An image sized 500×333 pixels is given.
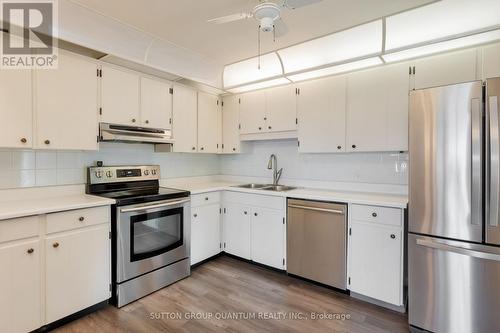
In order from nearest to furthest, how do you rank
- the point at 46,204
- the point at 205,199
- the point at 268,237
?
the point at 46,204
the point at 268,237
the point at 205,199

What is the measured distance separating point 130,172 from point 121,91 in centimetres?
93

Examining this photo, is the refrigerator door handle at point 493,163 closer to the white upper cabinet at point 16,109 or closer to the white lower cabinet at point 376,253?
the white lower cabinet at point 376,253

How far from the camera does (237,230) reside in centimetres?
340

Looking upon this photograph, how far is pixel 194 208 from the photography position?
123 inches

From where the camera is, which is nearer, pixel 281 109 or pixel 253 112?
pixel 281 109

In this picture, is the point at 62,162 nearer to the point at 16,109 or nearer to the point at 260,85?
the point at 16,109

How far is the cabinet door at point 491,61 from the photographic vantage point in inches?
82.6

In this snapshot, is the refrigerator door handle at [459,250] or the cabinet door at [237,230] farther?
the cabinet door at [237,230]

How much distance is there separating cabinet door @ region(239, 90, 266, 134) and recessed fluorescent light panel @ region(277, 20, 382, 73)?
67 centimetres

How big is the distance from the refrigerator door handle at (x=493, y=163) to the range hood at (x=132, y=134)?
9.74ft

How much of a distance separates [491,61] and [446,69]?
0.30 meters

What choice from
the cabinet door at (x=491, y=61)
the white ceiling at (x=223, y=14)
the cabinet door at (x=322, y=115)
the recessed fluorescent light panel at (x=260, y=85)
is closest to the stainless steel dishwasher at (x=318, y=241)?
the cabinet door at (x=322, y=115)

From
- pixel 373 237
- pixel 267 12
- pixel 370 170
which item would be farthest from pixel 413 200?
pixel 267 12

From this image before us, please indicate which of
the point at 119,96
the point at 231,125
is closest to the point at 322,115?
the point at 231,125
